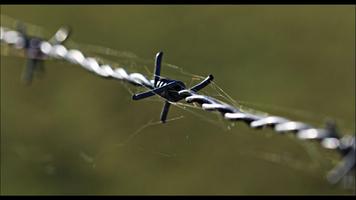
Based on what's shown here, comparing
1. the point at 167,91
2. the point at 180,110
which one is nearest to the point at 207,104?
the point at 167,91

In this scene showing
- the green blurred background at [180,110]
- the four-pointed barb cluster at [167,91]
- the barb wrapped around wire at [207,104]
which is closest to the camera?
the barb wrapped around wire at [207,104]

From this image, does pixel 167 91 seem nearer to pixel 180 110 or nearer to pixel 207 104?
pixel 207 104

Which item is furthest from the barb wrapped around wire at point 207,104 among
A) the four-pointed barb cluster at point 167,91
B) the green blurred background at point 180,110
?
the green blurred background at point 180,110

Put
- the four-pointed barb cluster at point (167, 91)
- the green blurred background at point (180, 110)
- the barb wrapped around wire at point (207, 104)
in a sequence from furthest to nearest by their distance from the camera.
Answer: the green blurred background at point (180, 110) < the four-pointed barb cluster at point (167, 91) < the barb wrapped around wire at point (207, 104)

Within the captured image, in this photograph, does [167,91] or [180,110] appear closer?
[167,91]

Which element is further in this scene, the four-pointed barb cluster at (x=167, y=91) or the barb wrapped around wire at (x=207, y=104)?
the four-pointed barb cluster at (x=167, y=91)

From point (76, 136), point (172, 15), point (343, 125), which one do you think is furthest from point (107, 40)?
point (343, 125)

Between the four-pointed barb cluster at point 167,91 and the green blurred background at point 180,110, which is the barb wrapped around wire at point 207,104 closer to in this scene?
the four-pointed barb cluster at point 167,91
